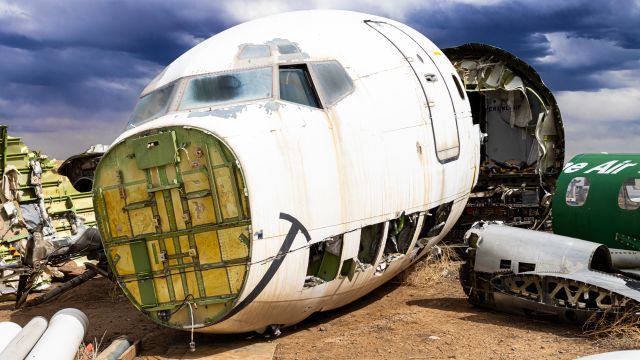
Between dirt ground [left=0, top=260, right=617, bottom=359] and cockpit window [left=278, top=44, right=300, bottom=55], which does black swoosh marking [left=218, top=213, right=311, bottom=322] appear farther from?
cockpit window [left=278, top=44, right=300, bottom=55]

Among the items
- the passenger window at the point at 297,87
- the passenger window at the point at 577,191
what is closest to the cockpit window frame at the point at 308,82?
the passenger window at the point at 297,87

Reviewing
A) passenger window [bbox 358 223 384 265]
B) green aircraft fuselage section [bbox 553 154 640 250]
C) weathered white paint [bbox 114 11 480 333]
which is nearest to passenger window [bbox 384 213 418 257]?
weathered white paint [bbox 114 11 480 333]

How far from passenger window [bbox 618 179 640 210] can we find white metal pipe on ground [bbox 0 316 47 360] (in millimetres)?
11077

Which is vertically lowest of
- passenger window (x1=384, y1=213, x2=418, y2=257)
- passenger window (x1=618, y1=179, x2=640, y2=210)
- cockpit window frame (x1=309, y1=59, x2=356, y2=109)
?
passenger window (x1=618, y1=179, x2=640, y2=210)

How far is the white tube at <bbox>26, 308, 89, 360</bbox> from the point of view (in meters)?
8.70

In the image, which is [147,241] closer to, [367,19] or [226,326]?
[226,326]

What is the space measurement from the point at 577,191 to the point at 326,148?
26.1 ft

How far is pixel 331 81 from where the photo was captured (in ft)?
31.4

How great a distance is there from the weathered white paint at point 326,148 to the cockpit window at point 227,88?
175 mm

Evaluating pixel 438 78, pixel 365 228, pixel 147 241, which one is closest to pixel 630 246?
pixel 438 78

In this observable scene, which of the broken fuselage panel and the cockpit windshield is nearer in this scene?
the cockpit windshield

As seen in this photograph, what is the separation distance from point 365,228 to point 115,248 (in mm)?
3515

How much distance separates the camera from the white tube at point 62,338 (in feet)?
28.6

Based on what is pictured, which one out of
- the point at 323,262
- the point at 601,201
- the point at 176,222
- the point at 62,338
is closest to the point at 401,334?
the point at 323,262
